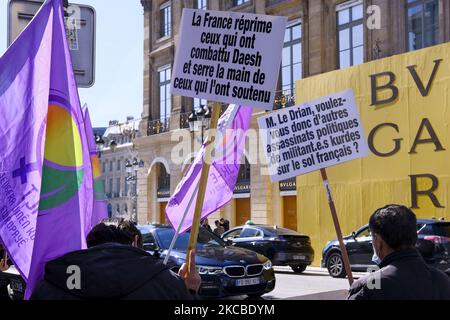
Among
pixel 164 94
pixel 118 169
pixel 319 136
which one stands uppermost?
pixel 164 94

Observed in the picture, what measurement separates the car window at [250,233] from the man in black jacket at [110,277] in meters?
16.8

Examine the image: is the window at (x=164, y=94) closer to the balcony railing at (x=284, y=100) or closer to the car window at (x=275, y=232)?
the balcony railing at (x=284, y=100)

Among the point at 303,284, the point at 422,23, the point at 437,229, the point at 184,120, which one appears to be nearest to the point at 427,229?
the point at 437,229

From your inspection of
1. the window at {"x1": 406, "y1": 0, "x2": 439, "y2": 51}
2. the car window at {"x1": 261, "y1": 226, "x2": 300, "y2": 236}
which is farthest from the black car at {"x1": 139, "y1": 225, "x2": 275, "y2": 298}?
the window at {"x1": 406, "y1": 0, "x2": 439, "y2": 51}

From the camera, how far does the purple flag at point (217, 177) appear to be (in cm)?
734

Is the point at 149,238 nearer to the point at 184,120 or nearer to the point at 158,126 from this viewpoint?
the point at 184,120

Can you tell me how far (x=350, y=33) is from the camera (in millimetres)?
25203

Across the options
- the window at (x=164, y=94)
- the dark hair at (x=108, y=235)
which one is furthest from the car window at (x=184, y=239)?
the window at (x=164, y=94)

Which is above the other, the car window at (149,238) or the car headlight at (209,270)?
the car window at (149,238)

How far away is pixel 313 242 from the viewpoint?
23141mm

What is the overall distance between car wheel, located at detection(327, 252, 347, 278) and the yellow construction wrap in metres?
3.72

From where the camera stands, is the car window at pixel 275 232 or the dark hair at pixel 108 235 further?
the car window at pixel 275 232

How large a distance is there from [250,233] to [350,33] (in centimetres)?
985
